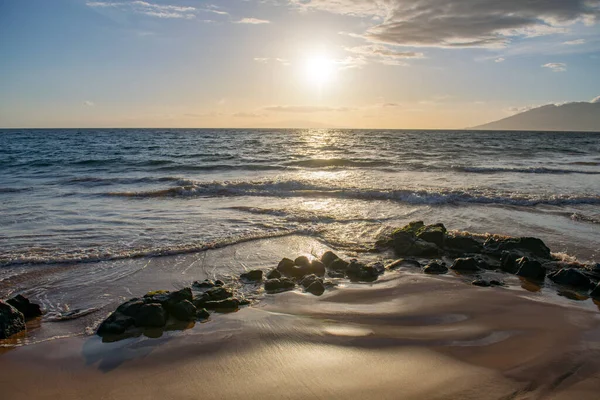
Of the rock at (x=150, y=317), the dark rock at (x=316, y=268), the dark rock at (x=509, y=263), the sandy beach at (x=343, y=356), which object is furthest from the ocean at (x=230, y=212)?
the sandy beach at (x=343, y=356)

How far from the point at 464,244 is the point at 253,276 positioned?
4.86 meters

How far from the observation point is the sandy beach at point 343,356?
3969 mm

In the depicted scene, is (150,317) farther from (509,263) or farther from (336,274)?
(509,263)

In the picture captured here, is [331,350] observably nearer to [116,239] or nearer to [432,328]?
[432,328]

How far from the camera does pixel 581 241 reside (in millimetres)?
9969

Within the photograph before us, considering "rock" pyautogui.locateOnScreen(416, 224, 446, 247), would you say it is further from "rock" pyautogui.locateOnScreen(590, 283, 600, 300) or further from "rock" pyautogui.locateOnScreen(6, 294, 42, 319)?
"rock" pyautogui.locateOnScreen(6, 294, 42, 319)

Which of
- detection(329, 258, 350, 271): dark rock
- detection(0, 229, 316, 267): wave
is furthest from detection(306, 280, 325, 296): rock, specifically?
detection(0, 229, 316, 267): wave

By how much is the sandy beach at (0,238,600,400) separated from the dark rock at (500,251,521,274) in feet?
5.31

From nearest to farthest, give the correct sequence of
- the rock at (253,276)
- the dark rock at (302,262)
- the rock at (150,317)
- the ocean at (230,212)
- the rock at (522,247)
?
the rock at (150,317) < the rock at (253,276) < the dark rock at (302,262) < the ocean at (230,212) < the rock at (522,247)

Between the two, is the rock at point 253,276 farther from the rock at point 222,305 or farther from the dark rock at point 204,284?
the rock at point 222,305

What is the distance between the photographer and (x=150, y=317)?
5426 mm

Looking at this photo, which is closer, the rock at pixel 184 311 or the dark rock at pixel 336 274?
the rock at pixel 184 311

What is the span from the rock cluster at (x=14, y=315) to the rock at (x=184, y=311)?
1.85 m

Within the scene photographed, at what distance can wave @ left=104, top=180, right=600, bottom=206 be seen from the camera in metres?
15.4
